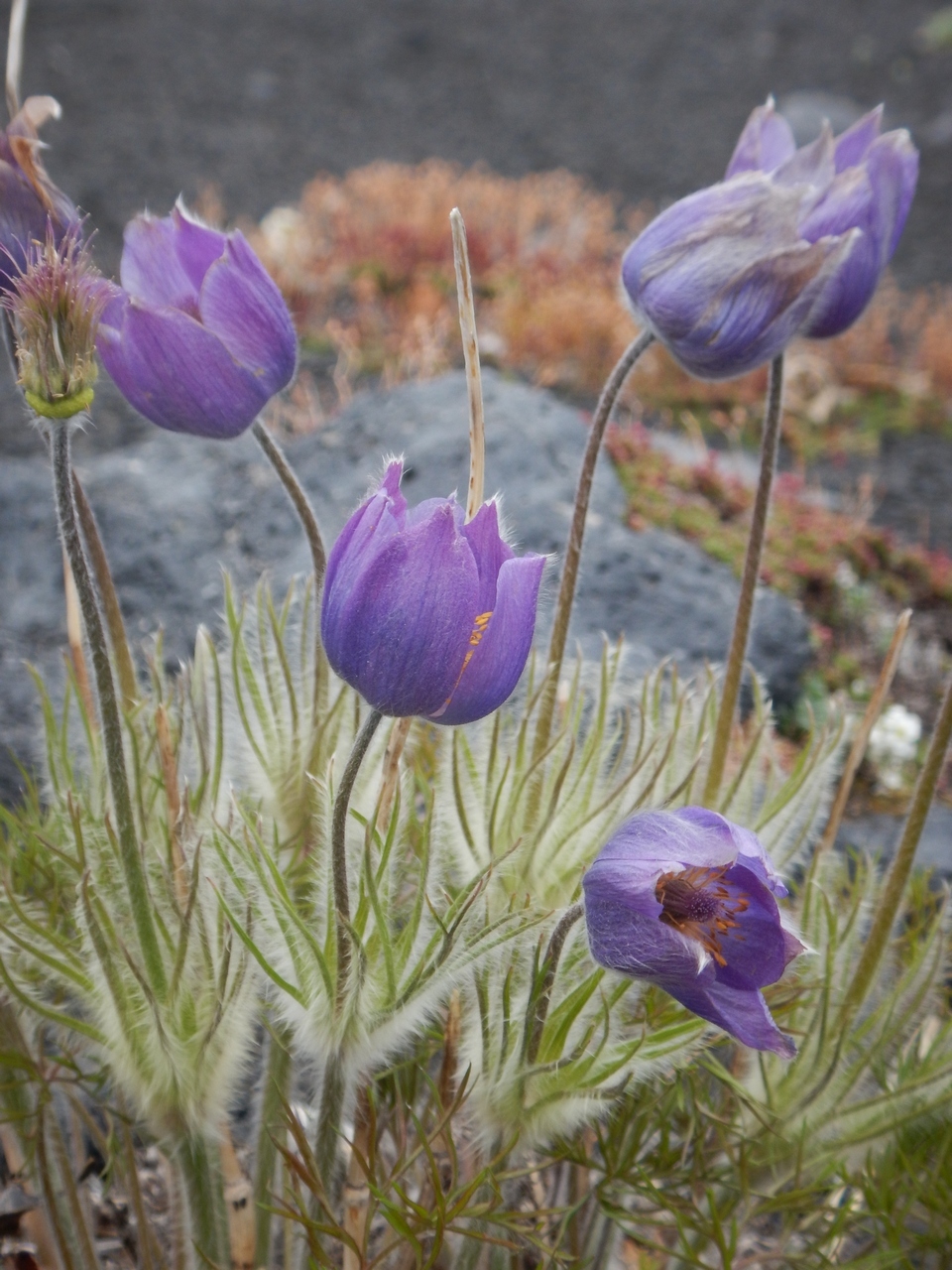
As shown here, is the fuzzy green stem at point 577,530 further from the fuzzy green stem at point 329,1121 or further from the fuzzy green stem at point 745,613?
the fuzzy green stem at point 329,1121

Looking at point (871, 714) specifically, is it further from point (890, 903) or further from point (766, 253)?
point (766, 253)

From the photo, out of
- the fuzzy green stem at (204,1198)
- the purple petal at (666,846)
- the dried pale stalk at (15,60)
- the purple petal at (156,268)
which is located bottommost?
the fuzzy green stem at (204,1198)

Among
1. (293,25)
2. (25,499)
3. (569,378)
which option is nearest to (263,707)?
(25,499)

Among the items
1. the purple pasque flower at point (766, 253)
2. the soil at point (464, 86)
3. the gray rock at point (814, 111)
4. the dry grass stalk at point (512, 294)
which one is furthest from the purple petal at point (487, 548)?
the gray rock at point (814, 111)

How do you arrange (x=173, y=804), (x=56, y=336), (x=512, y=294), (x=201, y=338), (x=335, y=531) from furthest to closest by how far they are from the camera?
(x=512, y=294)
(x=335, y=531)
(x=173, y=804)
(x=201, y=338)
(x=56, y=336)

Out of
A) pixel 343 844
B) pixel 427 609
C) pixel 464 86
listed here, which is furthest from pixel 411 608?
pixel 464 86

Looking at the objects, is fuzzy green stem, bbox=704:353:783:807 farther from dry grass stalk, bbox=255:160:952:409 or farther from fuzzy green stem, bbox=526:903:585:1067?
dry grass stalk, bbox=255:160:952:409

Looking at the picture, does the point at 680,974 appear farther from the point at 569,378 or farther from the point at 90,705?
the point at 569,378
